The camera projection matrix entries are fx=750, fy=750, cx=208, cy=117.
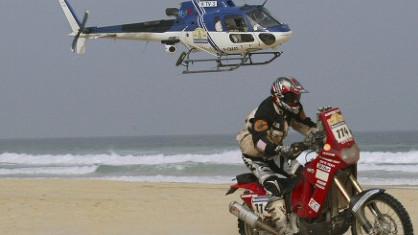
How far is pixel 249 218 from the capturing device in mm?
6492

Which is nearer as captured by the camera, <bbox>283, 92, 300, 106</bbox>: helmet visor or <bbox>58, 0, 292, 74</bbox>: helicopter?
<bbox>283, 92, 300, 106</bbox>: helmet visor

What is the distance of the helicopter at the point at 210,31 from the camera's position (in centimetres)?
1788

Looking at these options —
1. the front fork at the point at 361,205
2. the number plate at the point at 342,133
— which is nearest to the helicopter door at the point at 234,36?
the number plate at the point at 342,133

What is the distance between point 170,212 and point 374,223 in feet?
16.5

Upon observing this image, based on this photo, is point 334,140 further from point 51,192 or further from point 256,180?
→ point 51,192

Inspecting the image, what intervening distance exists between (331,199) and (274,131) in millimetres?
806

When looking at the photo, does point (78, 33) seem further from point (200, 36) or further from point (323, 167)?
point (323, 167)

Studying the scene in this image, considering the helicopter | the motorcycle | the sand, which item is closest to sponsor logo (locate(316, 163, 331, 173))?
the motorcycle

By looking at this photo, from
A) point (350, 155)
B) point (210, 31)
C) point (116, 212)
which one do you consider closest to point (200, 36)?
point (210, 31)

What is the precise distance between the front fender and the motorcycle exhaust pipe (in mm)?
936

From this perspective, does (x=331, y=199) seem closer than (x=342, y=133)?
No

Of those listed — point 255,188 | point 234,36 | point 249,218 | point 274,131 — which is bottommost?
point 234,36

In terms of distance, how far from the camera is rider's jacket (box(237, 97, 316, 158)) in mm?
6230

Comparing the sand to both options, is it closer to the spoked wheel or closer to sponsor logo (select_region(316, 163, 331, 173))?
sponsor logo (select_region(316, 163, 331, 173))
